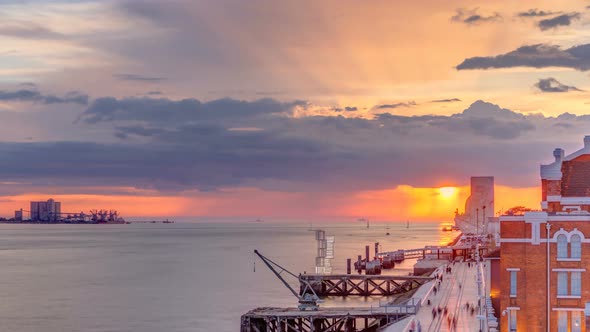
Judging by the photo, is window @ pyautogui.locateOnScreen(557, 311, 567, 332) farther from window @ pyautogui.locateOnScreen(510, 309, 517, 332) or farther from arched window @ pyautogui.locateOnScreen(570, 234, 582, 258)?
arched window @ pyautogui.locateOnScreen(570, 234, 582, 258)

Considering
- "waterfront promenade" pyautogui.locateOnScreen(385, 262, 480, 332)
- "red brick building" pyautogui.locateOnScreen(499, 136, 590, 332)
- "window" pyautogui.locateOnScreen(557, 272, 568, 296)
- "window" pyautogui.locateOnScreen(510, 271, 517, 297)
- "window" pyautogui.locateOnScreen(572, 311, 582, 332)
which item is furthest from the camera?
"waterfront promenade" pyautogui.locateOnScreen(385, 262, 480, 332)

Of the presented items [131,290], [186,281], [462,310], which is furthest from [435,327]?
[186,281]

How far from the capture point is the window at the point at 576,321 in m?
53.1

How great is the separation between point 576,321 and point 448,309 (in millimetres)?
25058

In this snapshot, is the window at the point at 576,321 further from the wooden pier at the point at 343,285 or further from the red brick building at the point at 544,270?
the wooden pier at the point at 343,285

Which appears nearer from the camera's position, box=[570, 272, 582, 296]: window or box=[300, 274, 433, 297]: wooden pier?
box=[570, 272, 582, 296]: window

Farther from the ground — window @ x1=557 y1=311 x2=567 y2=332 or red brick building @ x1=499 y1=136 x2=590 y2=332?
red brick building @ x1=499 y1=136 x2=590 y2=332

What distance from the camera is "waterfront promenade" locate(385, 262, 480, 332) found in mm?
66750

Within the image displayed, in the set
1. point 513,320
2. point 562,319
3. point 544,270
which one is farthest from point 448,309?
point 562,319

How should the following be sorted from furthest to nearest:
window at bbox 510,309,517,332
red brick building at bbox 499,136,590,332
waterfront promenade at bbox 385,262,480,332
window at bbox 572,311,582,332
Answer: waterfront promenade at bbox 385,262,480,332 < window at bbox 510,309,517,332 < red brick building at bbox 499,136,590,332 < window at bbox 572,311,582,332

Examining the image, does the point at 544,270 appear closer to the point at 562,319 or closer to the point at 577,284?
the point at 577,284

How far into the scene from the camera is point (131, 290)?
509 feet

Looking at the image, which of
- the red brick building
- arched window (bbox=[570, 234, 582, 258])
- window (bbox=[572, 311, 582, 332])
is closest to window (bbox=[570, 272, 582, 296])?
the red brick building

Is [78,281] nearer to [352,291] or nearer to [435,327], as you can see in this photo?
[352,291]
